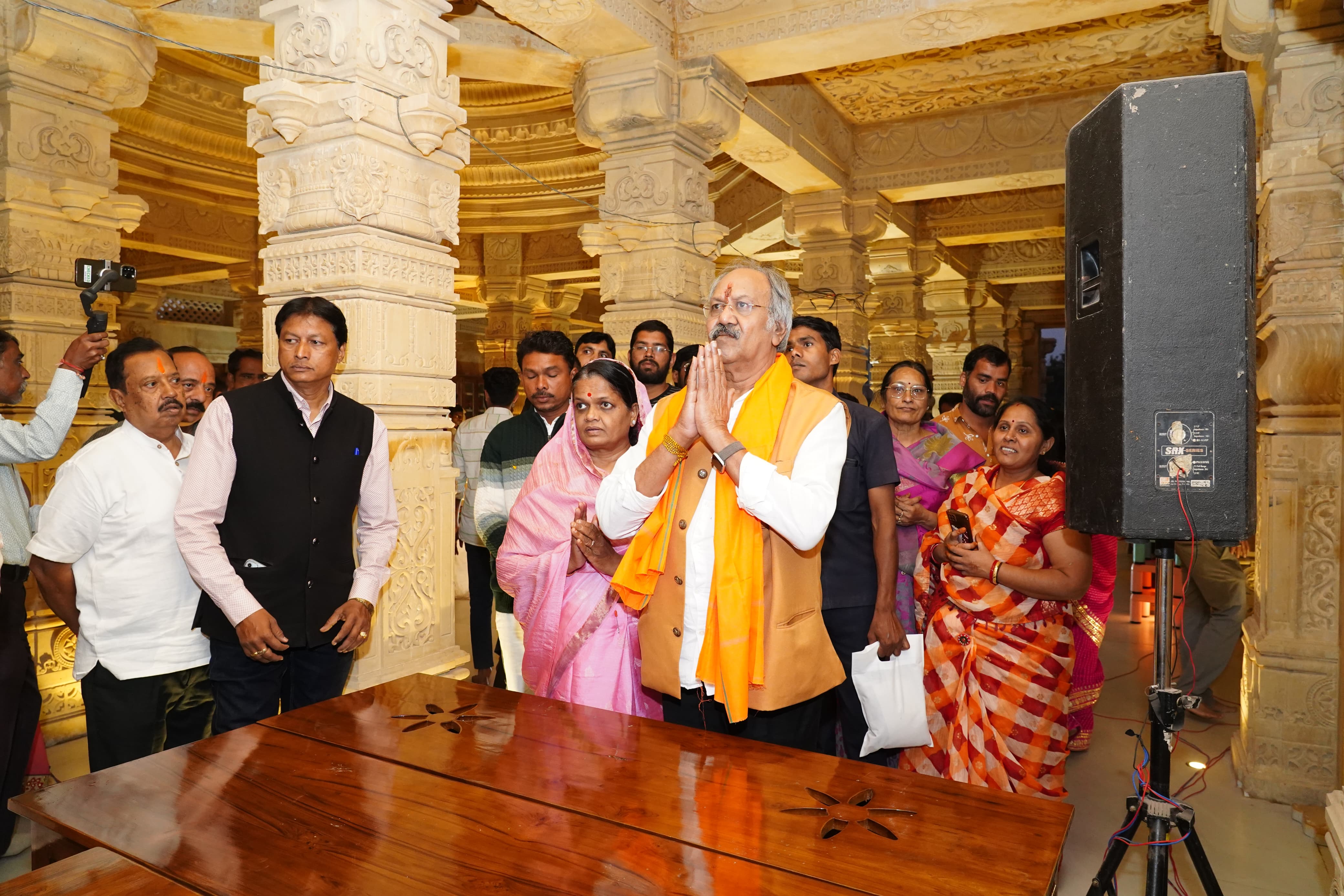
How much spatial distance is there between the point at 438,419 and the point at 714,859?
220cm

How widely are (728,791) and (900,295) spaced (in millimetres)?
7275

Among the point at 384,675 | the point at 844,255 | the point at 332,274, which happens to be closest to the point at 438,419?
the point at 332,274

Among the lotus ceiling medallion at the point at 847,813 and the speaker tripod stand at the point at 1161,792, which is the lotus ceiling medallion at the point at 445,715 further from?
the speaker tripod stand at the point at 1161,792

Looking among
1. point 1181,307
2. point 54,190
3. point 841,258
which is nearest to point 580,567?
point 1181,307

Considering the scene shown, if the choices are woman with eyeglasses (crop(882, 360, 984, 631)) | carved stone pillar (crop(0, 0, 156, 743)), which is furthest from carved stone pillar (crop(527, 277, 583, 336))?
woman with eyeglasses (crop(882, 360, 984, 631))

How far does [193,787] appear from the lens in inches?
57.4

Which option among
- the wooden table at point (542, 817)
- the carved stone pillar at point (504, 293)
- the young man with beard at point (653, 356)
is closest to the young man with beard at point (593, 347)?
the young man with beard at point (653, 356)

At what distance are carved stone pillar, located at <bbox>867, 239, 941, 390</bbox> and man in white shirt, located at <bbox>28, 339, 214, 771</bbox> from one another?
20.9 ft

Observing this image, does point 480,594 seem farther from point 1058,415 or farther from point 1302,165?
point 1302,165

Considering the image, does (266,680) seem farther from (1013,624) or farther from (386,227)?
(1013,624)

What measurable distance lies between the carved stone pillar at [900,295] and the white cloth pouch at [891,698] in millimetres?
5682

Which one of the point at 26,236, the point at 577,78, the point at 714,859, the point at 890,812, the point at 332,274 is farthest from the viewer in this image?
the point at 577,78

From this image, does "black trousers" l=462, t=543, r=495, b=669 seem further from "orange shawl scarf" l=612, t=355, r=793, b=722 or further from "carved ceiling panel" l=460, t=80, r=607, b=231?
"carved ceiling panel" l=460, t=80, r=607, b=231

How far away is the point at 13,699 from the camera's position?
8.21ft
